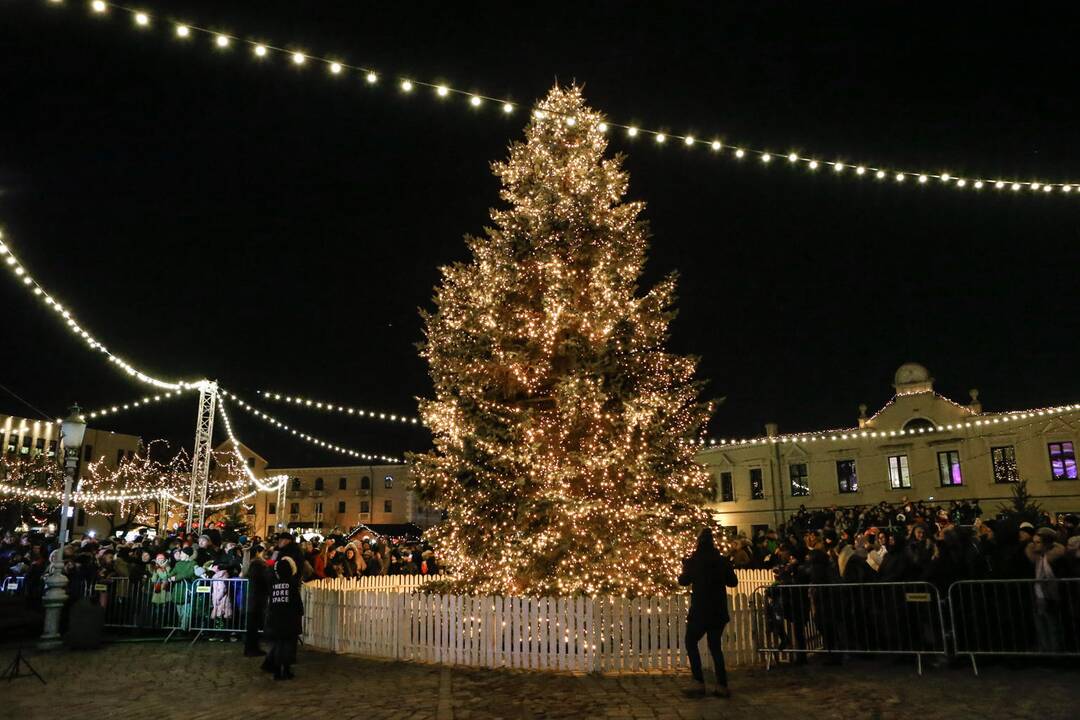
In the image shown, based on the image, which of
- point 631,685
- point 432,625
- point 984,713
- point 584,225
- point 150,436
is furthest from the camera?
point 150,436

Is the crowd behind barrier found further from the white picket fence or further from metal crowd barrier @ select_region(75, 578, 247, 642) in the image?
the white picket fence

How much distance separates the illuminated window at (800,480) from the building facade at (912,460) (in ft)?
0.18

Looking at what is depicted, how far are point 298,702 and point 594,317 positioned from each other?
290 inches

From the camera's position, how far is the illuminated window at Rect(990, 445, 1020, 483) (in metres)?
33.4

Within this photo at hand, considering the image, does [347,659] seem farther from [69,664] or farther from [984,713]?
[984,713]

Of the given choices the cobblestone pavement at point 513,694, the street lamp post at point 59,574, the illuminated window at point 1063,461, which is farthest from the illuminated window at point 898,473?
the street lamp post at point 59,574

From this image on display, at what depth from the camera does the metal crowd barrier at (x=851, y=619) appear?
9.77 m

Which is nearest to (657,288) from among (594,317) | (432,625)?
(594,317)

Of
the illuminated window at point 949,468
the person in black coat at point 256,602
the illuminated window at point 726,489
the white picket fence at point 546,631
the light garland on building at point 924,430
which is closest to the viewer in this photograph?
the white picket fence at point 546,631

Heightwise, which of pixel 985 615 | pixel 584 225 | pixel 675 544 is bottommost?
pixel 985 615

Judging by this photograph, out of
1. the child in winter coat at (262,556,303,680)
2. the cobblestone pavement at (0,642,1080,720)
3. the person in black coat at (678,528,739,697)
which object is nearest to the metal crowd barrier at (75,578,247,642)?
the cobblestone pavement at (0,642,1080,720)

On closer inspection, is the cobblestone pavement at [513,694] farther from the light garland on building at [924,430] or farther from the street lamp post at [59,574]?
the light garland on building at [924,430]

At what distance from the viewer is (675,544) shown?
12227mm

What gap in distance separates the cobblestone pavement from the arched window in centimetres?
2881
